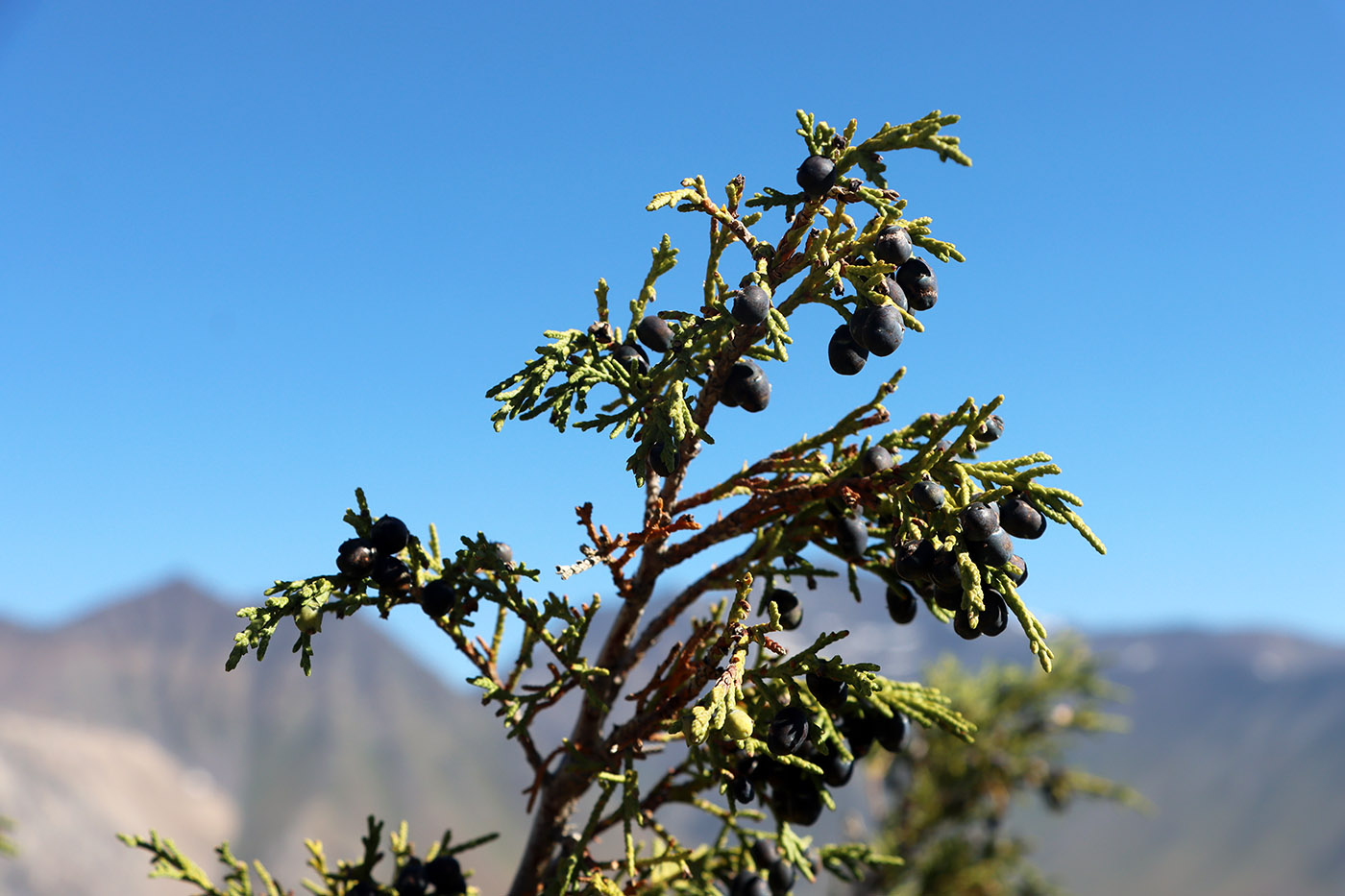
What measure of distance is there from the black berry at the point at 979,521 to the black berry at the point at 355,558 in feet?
6.64

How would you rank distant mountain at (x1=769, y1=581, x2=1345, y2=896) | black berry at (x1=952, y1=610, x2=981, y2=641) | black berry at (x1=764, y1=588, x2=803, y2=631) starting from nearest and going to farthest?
1. black berry at (x1=952, y1=610, x2=981, y2=641)
2. black berry at (x1=764, y1=588, x2=803, y2=631)
3. distant mountain at (x1=769, y1=581, x2=1345, y2=896)

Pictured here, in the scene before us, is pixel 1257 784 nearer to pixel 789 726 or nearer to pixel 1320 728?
pixel 1320 728

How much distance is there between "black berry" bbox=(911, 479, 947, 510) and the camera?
9.16 ft

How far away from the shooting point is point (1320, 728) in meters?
130

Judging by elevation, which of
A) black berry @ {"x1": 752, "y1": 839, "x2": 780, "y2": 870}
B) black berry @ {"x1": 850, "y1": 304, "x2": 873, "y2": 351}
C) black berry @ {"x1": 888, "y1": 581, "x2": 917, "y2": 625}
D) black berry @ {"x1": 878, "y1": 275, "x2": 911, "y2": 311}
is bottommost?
black berry @ {"x1": 752, "y1": 839, "x2": 780, "y2": 870}

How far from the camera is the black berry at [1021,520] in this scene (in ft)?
8.77

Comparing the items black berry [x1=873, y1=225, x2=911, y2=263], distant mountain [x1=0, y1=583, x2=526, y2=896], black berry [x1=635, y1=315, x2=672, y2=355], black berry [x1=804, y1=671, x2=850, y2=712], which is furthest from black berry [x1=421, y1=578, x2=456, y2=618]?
distant mountain [x1=0, y1=583, x2=526, y2=896]

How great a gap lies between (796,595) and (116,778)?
139905mm

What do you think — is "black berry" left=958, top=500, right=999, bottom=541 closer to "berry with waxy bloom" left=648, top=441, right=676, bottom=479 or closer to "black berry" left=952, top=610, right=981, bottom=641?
"black berry" left=952, top=610, right=981, bottom=641

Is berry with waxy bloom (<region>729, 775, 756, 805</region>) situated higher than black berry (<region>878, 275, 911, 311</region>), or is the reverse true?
black berry (<region>878, 275, 911, 311</region>)

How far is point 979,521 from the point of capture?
2572mm

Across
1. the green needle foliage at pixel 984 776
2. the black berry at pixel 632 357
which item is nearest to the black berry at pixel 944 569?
the black berry at pixel 632 357

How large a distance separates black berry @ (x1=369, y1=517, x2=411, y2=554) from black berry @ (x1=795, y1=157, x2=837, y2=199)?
6.06 ft

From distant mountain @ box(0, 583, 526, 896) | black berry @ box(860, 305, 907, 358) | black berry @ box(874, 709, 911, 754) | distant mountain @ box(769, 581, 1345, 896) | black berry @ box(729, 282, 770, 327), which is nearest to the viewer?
black berry @ box(860, 305, 907, 358)
